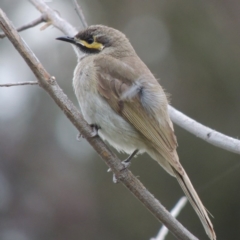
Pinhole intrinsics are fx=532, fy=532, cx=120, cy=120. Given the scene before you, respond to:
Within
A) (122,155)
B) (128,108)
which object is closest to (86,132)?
(128,108)

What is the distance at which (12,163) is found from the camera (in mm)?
9586

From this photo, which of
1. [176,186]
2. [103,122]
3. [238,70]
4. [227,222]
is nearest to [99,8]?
[238,70]

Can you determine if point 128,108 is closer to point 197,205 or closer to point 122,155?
point 197,205

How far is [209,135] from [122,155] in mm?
4262

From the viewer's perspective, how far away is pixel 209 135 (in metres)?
4.05

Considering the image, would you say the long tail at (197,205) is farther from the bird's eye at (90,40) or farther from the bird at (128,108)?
the bird's eye at (90,40)

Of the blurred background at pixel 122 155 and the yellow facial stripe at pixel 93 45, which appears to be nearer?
the yellow facial stripe at pixel 93 45

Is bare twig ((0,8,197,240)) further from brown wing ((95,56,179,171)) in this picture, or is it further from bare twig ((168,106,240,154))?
bare twig ((168,106,240,154))

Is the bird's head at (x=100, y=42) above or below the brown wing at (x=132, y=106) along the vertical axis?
above

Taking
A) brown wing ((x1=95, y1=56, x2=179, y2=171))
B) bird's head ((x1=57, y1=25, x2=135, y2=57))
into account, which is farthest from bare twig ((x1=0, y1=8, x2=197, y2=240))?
bird's head ((x1=57, y1=25, x2=135, y2=57))

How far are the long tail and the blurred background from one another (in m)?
4.28

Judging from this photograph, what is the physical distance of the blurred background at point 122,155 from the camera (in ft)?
28.1

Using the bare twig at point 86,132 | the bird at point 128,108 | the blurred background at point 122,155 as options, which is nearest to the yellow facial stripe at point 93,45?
the bird at point 128,108

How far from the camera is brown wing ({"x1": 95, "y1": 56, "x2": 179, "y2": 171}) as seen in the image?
14.2 feet
